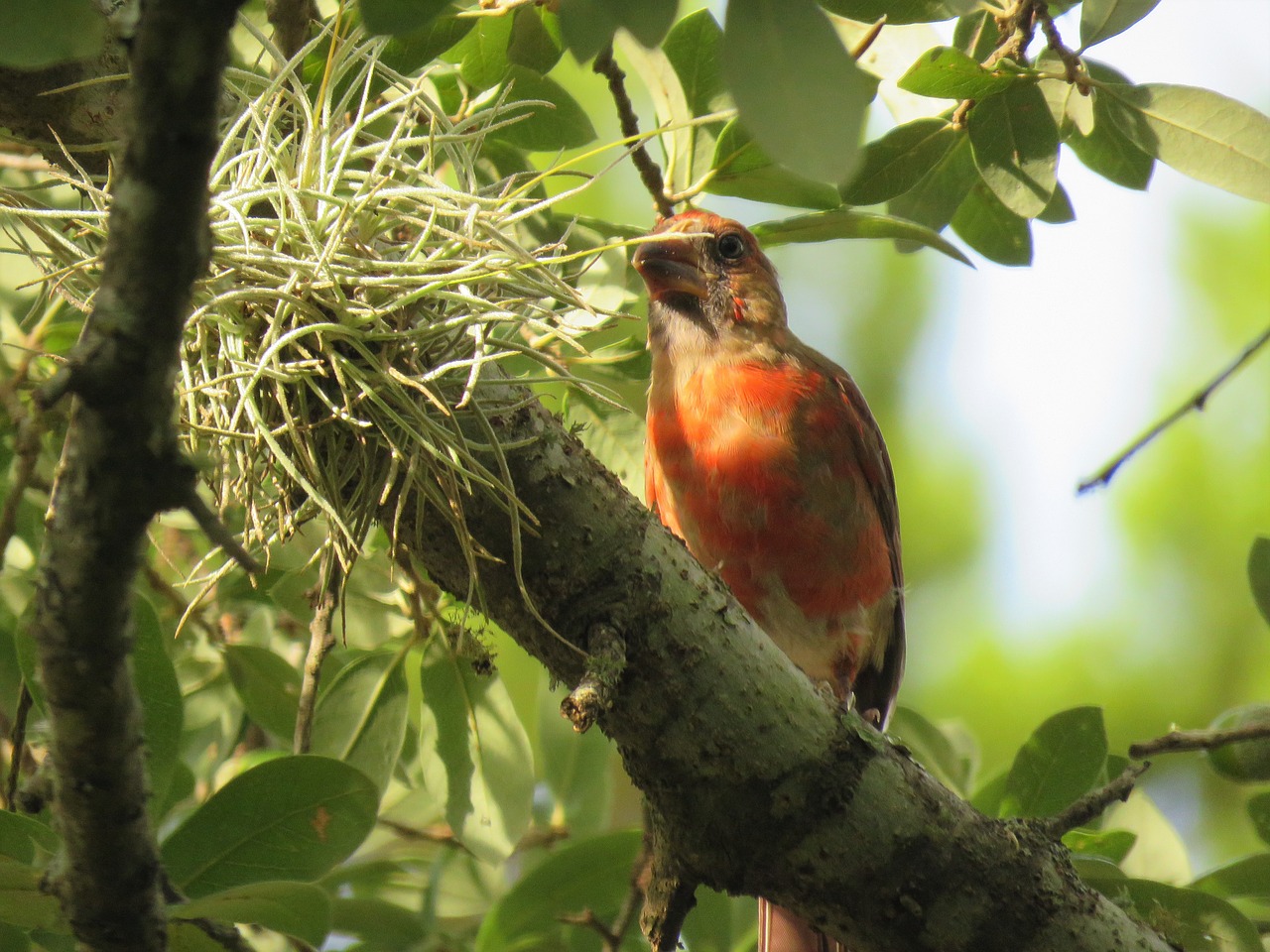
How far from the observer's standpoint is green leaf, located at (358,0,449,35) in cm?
136

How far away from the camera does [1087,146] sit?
2.71 meters

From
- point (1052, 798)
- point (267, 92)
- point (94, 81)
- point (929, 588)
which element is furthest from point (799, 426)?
point (929, 588)

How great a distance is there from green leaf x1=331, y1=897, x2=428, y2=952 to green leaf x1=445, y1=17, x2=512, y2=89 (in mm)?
1912

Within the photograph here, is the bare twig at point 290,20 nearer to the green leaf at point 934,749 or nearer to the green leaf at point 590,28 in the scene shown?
the green leaf at point 590,28

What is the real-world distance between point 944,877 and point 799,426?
59.7 inches

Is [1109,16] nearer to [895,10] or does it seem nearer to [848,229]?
[895,10]

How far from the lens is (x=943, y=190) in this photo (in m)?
2.74

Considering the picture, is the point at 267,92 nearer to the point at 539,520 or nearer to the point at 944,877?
the point at 539,520

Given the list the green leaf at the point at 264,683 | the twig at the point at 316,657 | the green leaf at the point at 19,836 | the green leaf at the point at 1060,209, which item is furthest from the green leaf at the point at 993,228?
the green leaf at the point at 19,836

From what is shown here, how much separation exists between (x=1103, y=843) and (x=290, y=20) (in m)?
2.53

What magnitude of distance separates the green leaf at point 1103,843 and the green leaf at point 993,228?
1.32 meters

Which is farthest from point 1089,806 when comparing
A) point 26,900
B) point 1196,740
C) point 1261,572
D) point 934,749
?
point 26,900

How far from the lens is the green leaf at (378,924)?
9.63 ft

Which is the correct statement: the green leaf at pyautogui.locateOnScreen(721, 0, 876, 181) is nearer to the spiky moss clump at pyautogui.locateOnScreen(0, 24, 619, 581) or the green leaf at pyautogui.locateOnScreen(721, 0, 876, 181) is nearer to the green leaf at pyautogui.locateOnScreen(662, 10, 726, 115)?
the spiky moss clump at pyautogui.locateOnScreen(0, 24, 619, 581)
